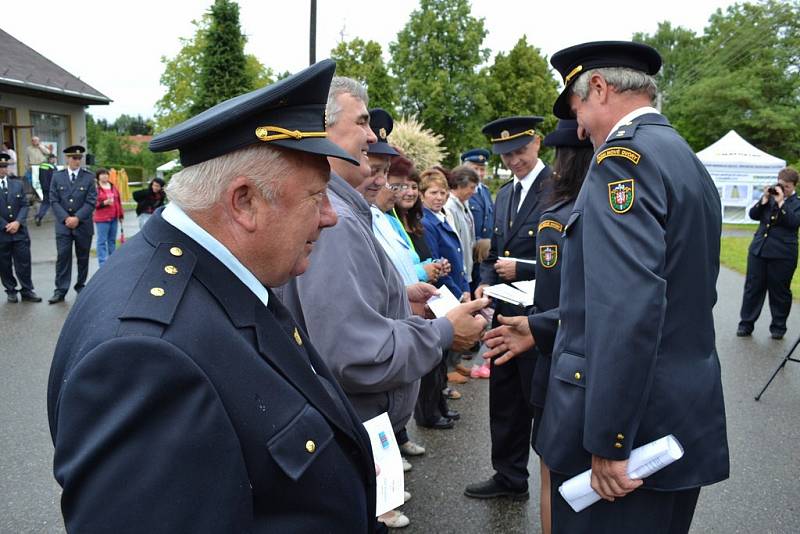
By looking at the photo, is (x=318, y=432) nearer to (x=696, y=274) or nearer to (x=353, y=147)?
(x=696, y=274)

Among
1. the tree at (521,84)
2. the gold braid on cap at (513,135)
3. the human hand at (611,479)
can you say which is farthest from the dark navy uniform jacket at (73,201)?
the tree at (521,84)

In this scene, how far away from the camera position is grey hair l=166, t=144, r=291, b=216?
1292mm

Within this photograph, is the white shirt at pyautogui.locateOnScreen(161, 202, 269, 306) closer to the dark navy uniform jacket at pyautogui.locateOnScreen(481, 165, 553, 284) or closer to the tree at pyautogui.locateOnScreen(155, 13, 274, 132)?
the dark navy uniform jacket at pyautogui.locateOnScreen(481, 165, 553, 284)

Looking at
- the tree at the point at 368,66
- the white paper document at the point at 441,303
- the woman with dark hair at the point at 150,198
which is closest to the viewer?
the white paper document at the point at 441,303

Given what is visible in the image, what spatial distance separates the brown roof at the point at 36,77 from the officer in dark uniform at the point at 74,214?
1389 cm

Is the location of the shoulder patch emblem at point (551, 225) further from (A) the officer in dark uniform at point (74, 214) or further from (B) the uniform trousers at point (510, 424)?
(A) the officer in dark uniform at point (74, 214)

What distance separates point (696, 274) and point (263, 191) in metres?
1.46

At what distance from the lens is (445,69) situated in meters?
42.1

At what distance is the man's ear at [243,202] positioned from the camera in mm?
1288

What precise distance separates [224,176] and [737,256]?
56.0ft

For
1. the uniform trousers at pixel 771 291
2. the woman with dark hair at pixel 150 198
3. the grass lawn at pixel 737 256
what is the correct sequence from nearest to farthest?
the uniform trousers at pixel 771 291, the grass lawn at pixel 737 256, the woman with dark hair at pixel 150 198

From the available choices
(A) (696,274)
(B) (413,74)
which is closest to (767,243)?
(A) (696,274)

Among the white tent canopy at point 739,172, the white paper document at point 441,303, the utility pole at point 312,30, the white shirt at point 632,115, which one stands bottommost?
the white paper document at point 441,303

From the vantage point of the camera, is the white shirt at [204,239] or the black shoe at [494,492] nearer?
the white shirt at [204,239]
